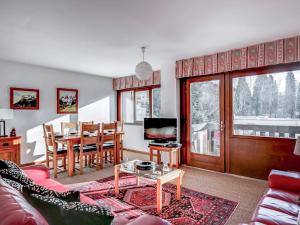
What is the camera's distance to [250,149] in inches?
147

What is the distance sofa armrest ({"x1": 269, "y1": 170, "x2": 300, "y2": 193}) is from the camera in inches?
85.0

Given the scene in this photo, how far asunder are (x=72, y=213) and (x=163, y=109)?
12.5ft

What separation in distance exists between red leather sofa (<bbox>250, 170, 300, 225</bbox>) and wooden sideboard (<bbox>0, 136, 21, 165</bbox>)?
4.24m

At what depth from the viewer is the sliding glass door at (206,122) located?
4090 mm

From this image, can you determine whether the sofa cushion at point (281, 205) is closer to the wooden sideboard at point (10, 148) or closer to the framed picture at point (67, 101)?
the wooden sideboard at point (10, 148)

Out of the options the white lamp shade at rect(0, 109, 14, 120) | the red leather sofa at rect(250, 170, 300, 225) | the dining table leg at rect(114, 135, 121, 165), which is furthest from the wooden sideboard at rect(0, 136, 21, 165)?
the red leather sofa at rect(250, 170, 300, 225)

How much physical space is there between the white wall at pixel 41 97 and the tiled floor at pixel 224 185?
143 cm

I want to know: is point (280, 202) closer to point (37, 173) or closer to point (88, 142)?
point (37, 173)

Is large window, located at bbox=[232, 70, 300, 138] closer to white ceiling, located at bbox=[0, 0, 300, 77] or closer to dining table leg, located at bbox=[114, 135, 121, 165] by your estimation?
white ceiling, located at bbox=[0, 0, 300, 77]

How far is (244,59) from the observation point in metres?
3.61

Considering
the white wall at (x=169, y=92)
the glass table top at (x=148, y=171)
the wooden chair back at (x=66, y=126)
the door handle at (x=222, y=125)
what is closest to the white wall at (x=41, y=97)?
the wooden chair back at (x=66, y=126)

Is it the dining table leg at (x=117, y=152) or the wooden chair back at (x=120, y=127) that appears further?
the wooden chair back at (x=120, y=127)

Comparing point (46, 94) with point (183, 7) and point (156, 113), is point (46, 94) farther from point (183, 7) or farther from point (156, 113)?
point (183, 7)

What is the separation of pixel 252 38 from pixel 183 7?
62.2 inches
